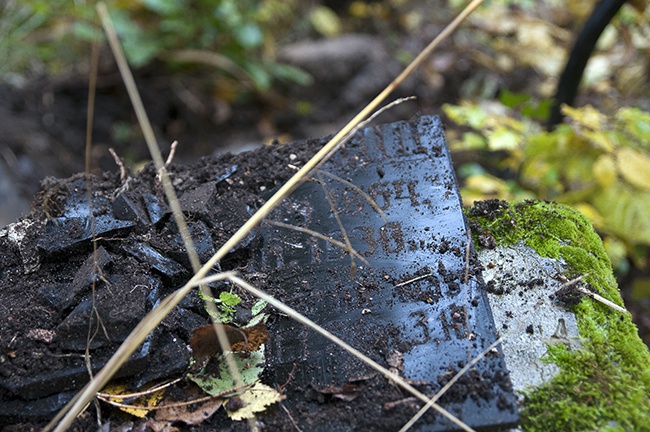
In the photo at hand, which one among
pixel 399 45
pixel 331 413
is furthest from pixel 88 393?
pixel 399 45

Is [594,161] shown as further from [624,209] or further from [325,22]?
[325,22]

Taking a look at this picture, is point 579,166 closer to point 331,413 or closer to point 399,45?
point 331,413

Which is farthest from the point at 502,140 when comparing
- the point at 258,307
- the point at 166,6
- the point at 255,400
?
the point at 166,6

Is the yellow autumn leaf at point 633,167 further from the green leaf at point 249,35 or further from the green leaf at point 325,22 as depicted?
the green leaf at point 325,22

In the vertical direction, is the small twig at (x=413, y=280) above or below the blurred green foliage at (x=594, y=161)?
above

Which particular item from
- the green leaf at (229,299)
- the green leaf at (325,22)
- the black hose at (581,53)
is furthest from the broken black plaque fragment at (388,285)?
the green leaf at (325,22)

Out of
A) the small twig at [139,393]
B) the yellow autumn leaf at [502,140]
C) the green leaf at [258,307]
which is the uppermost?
the green leaf at [258,307]

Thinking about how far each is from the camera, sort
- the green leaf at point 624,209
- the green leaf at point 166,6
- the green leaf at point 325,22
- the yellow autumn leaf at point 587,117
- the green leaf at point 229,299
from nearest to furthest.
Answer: the green leaf at point 229,299 → the yellow autumn leaf at point 587,117 → the green leaf at point 624,209 → the green leaf at point 166,6 → the green leaf at point 325,22
